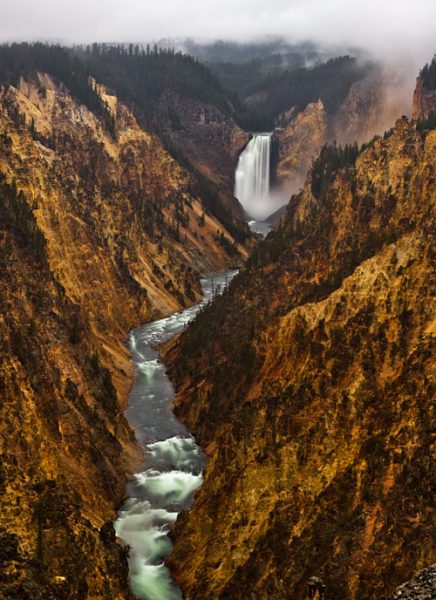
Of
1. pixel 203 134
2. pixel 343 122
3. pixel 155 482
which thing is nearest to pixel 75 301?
pixel 155 482

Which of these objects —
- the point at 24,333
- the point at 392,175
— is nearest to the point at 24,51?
the point at 392,175

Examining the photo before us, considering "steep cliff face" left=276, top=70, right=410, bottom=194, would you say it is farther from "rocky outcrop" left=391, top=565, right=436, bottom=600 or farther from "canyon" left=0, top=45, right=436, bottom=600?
"rocky outcrop" left=391, top=565, right=436, bottom=600

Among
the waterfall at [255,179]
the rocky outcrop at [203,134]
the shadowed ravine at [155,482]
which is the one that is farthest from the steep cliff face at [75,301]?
the rocky outcrop at [203,134]

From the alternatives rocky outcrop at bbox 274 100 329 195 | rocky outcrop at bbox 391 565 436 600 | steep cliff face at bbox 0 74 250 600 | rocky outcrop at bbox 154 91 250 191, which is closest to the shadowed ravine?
steep cliff face at bbox 0 74 250 600

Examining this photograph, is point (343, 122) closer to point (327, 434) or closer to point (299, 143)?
point (299, 143)

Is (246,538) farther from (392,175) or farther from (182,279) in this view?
(182,279)

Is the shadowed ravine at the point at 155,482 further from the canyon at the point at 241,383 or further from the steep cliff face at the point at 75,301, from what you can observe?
the steep cliff face at the point at 75,301
